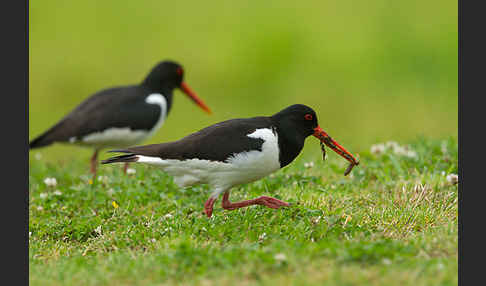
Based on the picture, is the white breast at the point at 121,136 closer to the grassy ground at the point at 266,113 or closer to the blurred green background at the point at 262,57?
the grassy ground at the point at 266,113

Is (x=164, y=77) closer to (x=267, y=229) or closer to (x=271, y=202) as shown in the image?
(x=271, y=202)

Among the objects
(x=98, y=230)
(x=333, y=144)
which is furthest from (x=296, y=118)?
(x=98, y=230)

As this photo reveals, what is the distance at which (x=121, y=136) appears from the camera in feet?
31.7

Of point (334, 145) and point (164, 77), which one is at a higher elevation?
point (164, 77)

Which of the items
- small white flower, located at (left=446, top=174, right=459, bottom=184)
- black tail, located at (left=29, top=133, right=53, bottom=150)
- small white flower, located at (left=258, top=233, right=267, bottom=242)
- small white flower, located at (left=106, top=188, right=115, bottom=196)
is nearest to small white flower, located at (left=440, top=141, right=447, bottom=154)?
small white flower, located at (left=446, top=174, right=459, bottom=184)

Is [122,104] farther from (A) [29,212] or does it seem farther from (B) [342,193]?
(B) [342,193]

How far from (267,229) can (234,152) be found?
0.84 meters

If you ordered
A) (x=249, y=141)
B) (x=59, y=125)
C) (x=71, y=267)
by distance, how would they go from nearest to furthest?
(x=71, y=267), (x=249, y=141), (x=59, y=125)

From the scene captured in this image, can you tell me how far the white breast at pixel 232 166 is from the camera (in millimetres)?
5988

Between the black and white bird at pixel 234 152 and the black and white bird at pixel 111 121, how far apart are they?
3285 mm

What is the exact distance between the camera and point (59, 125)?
9633 mm

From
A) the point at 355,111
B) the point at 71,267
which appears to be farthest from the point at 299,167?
the point at 355,111

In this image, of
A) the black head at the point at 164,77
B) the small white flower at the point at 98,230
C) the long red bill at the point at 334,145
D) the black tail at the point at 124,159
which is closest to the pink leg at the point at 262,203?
the long red bill at the point at 334,145

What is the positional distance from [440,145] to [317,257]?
171 inches
